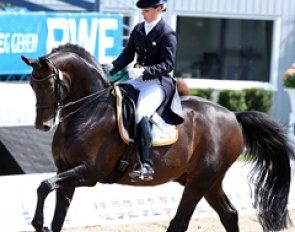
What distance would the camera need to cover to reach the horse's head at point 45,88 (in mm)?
6250

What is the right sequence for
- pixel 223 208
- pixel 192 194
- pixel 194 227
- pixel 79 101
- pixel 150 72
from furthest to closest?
pixel 194 227
pixel 223 208
pixel 192 194
pixel 150 72
pixel 79 101

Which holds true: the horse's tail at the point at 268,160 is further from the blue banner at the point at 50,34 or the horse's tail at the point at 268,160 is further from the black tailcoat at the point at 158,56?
the blue banner at the point at 50,34

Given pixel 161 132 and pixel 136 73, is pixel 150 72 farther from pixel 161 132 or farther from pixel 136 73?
pixel 161 132

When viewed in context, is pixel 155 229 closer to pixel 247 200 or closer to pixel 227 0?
pixel 247 200

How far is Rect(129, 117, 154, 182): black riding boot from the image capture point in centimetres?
664

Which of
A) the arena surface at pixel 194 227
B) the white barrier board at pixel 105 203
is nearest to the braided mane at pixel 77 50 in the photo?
the white barrier board at pixel 105 203

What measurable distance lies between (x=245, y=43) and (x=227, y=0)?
122 centimetres

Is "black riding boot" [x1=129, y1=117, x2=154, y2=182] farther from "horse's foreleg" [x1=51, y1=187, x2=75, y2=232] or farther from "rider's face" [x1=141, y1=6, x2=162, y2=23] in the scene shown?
"rider's face" [x1=141, y1=6, x2=162, y2=23]

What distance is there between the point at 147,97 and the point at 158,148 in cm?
44

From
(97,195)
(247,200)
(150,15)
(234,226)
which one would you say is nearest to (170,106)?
(150,15)

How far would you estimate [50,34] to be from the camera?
1170 centimetres

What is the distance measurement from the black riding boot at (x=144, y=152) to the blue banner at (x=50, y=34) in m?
5.01

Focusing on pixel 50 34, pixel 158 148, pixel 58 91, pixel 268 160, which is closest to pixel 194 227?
pixel 268 160

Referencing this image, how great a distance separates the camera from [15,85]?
36.4 feet
